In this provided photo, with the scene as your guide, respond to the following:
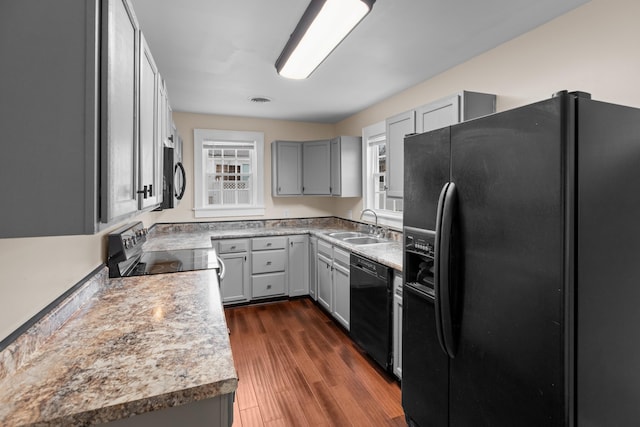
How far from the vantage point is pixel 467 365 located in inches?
57.1

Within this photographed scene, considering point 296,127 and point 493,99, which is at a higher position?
point 296,127

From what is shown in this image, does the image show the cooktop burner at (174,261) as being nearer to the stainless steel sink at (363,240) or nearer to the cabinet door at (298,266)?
the cabinet door at (298,266)

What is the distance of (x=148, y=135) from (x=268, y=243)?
268 cm

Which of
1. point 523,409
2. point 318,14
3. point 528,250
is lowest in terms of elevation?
point 523,409

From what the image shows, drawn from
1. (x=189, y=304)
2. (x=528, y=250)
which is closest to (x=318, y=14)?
(x=528, y=250)

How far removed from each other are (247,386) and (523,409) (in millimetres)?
1792

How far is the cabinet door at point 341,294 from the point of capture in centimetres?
314

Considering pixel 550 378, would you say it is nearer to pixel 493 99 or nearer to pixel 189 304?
pixel 189 304

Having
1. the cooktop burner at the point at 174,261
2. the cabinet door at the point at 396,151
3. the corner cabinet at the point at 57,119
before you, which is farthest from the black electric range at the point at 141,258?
the cabinet door at the point at 396,151

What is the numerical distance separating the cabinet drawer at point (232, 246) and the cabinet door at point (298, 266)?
570 millimetres

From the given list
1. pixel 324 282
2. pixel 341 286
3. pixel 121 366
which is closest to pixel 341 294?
pixel 341 286

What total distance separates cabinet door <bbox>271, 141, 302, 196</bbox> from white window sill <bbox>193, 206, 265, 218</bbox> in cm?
36

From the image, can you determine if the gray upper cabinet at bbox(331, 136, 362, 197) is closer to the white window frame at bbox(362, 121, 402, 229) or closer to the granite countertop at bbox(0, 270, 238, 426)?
the white window frame at bbox(362, 121, 402, 229)

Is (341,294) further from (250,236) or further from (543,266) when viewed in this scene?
(543,266)
